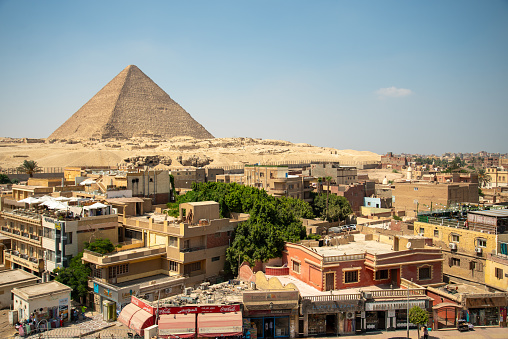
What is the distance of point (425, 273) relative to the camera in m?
19.7

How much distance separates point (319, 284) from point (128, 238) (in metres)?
12.9

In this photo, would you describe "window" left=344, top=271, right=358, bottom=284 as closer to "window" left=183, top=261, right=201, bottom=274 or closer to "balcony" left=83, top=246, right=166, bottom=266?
"window" left=183, top=261, right=201, bottom=274

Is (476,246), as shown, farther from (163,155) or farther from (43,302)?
(163,155)

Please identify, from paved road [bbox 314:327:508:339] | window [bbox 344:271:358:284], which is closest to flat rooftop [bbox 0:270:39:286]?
window [bbox 344:271:358:284]

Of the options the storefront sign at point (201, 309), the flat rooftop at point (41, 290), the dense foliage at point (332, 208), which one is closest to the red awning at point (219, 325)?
the storefront sign at point (201, 309)

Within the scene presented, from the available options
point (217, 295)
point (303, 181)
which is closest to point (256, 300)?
Result: point (217, 295)

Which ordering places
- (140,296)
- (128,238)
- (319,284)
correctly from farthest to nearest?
(128,238) < (140,296) < (319,284)

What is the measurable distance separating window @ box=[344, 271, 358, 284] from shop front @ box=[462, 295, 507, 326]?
14.9ft

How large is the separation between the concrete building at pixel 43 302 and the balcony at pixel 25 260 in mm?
4476

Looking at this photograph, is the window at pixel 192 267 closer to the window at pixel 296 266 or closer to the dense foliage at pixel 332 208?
the window at pixel 296 266

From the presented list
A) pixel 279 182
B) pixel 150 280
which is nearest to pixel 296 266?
pixel 150 280

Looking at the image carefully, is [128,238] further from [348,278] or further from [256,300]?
[348,278]

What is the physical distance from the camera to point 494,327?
1798cm

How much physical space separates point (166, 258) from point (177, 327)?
693cm
